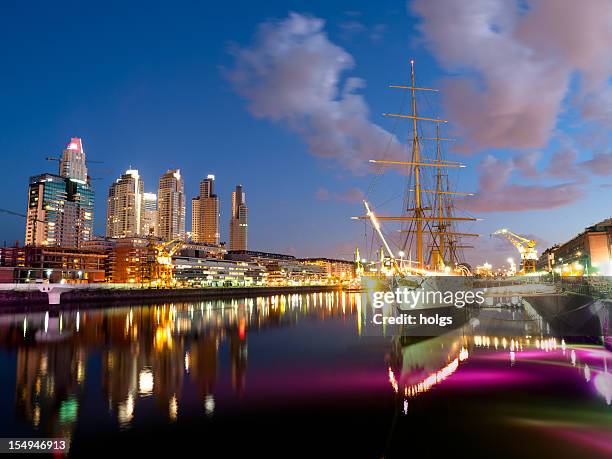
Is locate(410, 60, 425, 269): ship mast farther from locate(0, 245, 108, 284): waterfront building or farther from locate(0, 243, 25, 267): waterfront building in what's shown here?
locate(0, 243, 25, 267): waterfront building

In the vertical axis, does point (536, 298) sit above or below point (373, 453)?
above

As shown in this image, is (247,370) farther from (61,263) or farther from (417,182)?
(61,263)

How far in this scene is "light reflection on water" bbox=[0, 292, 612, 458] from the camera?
18438mm

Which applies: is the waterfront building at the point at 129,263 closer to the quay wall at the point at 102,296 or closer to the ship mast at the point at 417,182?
the quay wall at the point at 102,296

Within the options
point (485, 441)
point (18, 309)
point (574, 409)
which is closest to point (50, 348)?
point (485, 441)

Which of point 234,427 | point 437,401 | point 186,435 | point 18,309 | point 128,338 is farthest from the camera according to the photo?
point 18,309

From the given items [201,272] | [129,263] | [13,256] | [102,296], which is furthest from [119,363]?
[13,256]

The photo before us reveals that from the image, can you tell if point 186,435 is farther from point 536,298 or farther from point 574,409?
point 536,298

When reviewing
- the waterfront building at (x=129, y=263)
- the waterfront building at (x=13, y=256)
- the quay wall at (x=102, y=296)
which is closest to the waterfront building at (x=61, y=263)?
the waterfront building at (x=13, y=256)

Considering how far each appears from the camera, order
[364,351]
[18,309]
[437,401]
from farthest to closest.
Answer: [18,309], [364,351], [437,401]

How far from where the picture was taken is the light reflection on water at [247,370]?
18438 mm

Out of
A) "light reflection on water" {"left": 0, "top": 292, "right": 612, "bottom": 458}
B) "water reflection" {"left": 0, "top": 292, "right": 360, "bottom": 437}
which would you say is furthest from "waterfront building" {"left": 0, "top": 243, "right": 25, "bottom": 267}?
"light reflection on water" {"left": 0, "top": 292, "right": 612, "bottom": 458}

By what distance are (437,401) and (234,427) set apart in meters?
8.90

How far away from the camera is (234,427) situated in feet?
53.4
